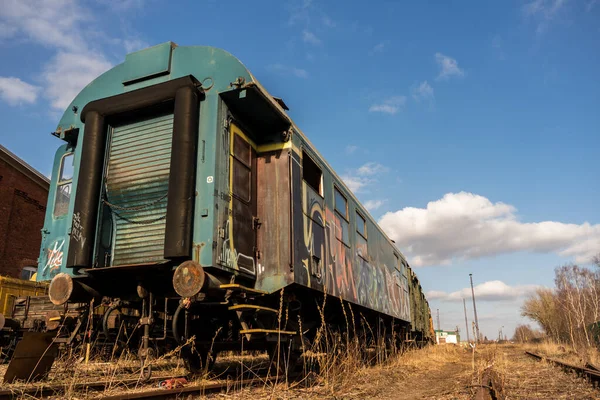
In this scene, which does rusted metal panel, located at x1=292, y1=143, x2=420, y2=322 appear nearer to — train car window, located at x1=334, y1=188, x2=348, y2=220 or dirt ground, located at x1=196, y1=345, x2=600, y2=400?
train car window, located at x1=334, y1=188, x2=348, y2=220

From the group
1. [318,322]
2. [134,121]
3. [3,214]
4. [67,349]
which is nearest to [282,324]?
[318,322]

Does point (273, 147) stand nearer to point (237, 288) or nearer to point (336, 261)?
point (237, 288)

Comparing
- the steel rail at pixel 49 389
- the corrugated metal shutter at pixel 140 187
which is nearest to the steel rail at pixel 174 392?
the steel rail at pixel 49 389

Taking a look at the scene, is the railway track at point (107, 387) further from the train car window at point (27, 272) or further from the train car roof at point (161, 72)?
the train car window at point (27, 272)

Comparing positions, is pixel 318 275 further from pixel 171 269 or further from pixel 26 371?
pixel 26 371

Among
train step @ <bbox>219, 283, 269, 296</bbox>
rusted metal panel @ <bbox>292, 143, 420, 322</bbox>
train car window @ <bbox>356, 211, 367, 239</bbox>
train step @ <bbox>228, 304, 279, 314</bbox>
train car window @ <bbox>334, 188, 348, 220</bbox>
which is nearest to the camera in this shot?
train step @ <bbox>219, 283, 269, 296</bbox>

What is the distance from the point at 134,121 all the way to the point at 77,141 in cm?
104

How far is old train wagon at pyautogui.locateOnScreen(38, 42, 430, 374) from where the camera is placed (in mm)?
4895

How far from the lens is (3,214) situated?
18922 millimetres

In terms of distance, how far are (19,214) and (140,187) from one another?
17591 millimetres

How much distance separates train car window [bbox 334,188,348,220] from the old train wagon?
1364 mm

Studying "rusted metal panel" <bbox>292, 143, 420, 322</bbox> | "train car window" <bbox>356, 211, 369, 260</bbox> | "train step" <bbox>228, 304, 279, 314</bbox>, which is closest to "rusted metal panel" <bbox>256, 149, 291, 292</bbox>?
"rusted metal panel" <bbox>292, 143, 420, 322</bbox>

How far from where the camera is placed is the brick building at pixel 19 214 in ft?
61.8

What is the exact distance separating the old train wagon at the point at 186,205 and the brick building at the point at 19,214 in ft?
49.6
